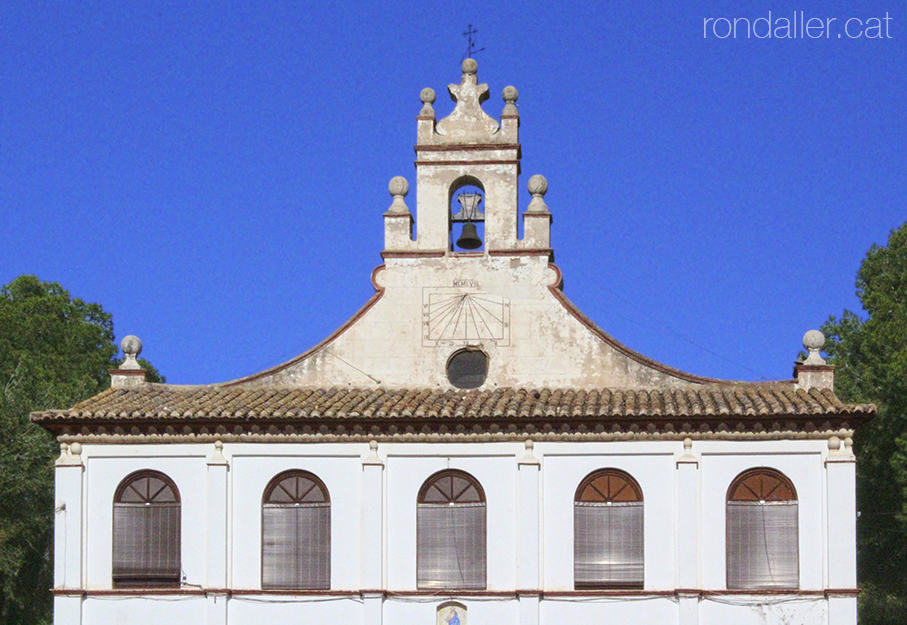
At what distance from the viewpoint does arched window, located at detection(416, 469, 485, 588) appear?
116ft

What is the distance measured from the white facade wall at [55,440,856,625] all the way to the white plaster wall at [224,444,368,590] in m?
0.02

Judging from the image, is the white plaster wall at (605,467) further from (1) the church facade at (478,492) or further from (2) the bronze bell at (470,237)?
(2) the bronze bell at (470,237)

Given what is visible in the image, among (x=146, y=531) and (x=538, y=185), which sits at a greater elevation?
(x=538, y=185)

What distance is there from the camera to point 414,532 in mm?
35594

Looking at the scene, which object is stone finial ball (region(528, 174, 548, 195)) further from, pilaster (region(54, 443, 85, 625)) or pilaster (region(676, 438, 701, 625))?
pilaster (region(54, 443, 85, 625))

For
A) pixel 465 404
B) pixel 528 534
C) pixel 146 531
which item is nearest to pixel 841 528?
pixel 528 534

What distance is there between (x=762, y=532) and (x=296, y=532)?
8.74 metres

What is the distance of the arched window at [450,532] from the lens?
35.4m

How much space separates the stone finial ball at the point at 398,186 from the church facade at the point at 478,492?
2742 mm

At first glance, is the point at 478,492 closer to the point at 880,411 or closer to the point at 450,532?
the point at 450,532

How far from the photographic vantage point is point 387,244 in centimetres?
3750

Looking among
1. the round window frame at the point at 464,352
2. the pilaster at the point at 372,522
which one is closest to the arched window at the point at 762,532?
the round window frame at the point at 464,352

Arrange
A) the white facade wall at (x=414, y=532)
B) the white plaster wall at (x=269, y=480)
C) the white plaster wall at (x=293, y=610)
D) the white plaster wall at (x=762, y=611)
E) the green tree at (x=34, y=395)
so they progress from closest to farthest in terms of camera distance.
Answer: the white plaster wall at (x=762, y=611)
the white facade wall at (x=414, y=532)
the white plaster wall at (x=293, y=610)
the white plaster wall at (x=269, y=480)
the green tree at (x=34, y=395)

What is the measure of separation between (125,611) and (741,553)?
11604mm
